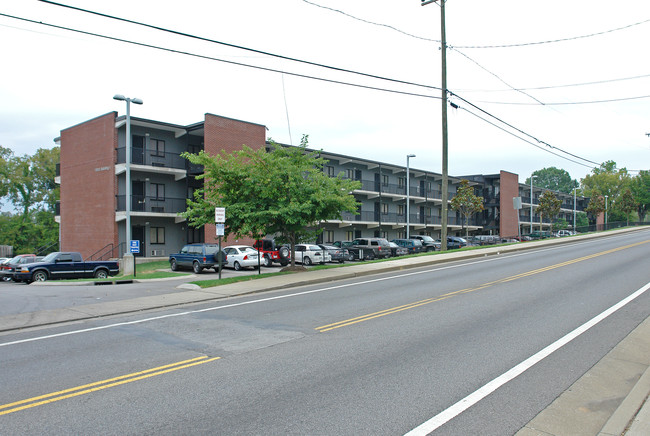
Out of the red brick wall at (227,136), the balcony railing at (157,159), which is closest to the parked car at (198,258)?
the red brick wall at (227,136)

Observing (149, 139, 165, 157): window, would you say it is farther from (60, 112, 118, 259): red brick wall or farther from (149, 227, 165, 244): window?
(149, 227, 165, 244): window

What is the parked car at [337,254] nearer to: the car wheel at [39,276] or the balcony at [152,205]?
the balcony at [152,205]

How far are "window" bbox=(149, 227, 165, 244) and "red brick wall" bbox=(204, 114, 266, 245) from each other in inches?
145

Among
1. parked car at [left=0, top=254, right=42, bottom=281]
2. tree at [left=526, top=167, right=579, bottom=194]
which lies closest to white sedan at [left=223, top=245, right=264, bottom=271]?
parked car at [left=0, top=254, right=42, bottom=281]

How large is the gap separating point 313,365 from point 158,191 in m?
31.4

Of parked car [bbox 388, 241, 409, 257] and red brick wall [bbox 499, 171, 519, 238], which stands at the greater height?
red brick wall [bbox 499, 171, 519, 238]

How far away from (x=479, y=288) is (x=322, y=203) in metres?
7.51

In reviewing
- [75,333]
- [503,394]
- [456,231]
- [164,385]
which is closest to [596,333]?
[503,394]

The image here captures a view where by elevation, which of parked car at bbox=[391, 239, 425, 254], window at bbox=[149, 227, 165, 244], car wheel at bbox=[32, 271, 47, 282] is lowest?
car wheel at bbox=[32, 271, 47, 282]

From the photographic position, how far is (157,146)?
35.1m

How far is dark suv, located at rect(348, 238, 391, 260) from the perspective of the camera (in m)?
32.2

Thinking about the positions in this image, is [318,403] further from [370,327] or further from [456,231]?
[456,231]

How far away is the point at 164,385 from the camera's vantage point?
5824mm

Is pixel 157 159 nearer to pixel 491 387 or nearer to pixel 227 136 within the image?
pixel 227 136
